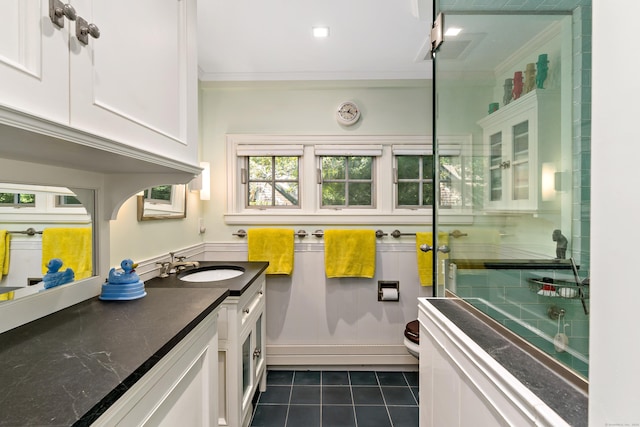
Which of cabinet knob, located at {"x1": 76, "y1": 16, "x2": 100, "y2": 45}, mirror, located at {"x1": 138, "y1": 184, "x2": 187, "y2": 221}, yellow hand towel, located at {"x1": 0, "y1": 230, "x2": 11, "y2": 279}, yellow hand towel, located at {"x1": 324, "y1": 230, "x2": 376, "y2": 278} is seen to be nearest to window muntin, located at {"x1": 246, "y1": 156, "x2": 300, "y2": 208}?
yellow hand towel, located at {"x1": 324, "y1": 230, "x2": 376, "y2": 278}

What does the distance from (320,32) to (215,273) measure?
1726 mm

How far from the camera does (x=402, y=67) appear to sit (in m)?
2.39

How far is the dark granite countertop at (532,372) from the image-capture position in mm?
548

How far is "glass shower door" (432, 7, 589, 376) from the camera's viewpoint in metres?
0.78

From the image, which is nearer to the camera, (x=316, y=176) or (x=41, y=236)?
(x=41, y=236)

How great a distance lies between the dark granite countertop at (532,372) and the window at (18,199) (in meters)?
1.38

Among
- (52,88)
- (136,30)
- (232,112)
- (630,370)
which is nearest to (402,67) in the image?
(232,112)

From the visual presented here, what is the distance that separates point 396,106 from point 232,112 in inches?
53.6

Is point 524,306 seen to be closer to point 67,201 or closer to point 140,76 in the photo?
point 140,76

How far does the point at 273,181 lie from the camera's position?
2623 millimetres

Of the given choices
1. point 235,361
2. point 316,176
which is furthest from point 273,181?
point 235,361

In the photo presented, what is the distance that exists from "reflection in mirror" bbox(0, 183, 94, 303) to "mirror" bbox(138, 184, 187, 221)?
1.58 feet

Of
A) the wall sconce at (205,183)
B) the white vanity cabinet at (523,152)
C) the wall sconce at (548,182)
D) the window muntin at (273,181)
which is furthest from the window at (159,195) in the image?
the wall sconce at (548,182)

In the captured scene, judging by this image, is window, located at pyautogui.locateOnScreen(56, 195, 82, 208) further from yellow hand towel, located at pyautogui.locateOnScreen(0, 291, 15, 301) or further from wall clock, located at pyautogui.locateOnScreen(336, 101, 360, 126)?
wall clock, located at pyautogui.locateOnScreen(336, 101, 360, 126)
